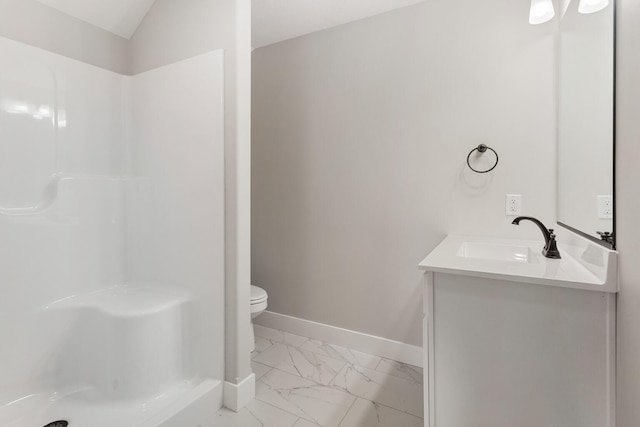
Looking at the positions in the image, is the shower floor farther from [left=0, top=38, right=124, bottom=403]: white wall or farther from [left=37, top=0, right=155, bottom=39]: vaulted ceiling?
[left=37, top=0, right=155, bottom=39]: vaulted ceiling

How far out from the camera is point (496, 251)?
158 centimetres

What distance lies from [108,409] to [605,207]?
88.6 inches

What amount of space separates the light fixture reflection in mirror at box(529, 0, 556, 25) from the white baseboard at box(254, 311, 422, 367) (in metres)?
2.00

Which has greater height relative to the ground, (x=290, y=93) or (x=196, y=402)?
(x=290, y=93)

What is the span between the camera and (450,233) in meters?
1.88

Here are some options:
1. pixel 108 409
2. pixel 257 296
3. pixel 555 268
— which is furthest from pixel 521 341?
pixel 108 409

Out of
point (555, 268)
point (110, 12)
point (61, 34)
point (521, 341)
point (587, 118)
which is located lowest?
point (521, 341)

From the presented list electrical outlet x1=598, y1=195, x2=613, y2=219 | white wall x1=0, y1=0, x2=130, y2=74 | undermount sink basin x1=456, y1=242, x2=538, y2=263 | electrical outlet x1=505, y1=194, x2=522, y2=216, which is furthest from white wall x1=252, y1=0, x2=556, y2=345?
white wall x1=0, y1=0, x2=130, y2=74

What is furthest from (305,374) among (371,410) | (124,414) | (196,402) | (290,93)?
(290,93)

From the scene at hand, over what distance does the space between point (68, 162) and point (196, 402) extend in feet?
4.80

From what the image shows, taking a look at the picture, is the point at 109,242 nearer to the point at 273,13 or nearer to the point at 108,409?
the point at 108,409

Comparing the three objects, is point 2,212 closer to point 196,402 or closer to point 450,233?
point 196,402

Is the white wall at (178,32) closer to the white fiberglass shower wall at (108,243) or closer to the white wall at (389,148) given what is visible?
the white fiberglass shower wall at (108,243)

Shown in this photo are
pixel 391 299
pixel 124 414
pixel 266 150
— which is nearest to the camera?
pixel 124 414
